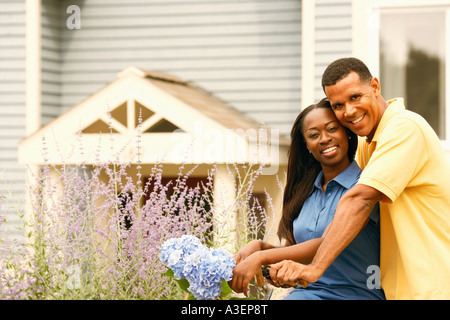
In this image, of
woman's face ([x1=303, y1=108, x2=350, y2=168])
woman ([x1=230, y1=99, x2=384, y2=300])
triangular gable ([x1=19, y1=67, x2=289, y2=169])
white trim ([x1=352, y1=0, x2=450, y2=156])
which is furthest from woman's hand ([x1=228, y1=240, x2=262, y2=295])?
white trim ([x1=352, y1=0, x2=450, y2=156])

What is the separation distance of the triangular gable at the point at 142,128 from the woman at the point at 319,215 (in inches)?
153

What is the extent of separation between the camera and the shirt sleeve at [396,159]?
7.75ft

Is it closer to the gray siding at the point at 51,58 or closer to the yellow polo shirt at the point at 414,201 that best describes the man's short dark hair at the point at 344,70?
the yellow polo shirt at the point at 414,201

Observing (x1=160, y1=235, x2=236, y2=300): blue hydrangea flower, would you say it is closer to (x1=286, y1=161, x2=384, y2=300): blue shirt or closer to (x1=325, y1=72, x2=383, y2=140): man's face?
(x1=286, y1=161, x2=384, y2=300): blue shirt

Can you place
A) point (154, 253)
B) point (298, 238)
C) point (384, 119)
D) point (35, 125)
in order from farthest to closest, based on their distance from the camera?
1. point (35, 125)
2. point (154, 253)
3. point (298, 238)
4. point (384, 119)

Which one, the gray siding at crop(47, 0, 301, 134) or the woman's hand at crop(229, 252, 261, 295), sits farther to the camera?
the gray siding at crop(47, 0, 301, 134)

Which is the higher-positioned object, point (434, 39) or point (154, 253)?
point (434, 39)

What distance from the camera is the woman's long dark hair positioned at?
302 centimetres

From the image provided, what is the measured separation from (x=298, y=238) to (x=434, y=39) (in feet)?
18.1

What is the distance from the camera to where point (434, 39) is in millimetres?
7668

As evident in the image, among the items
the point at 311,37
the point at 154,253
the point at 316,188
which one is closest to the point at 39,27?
the point at 311,37
